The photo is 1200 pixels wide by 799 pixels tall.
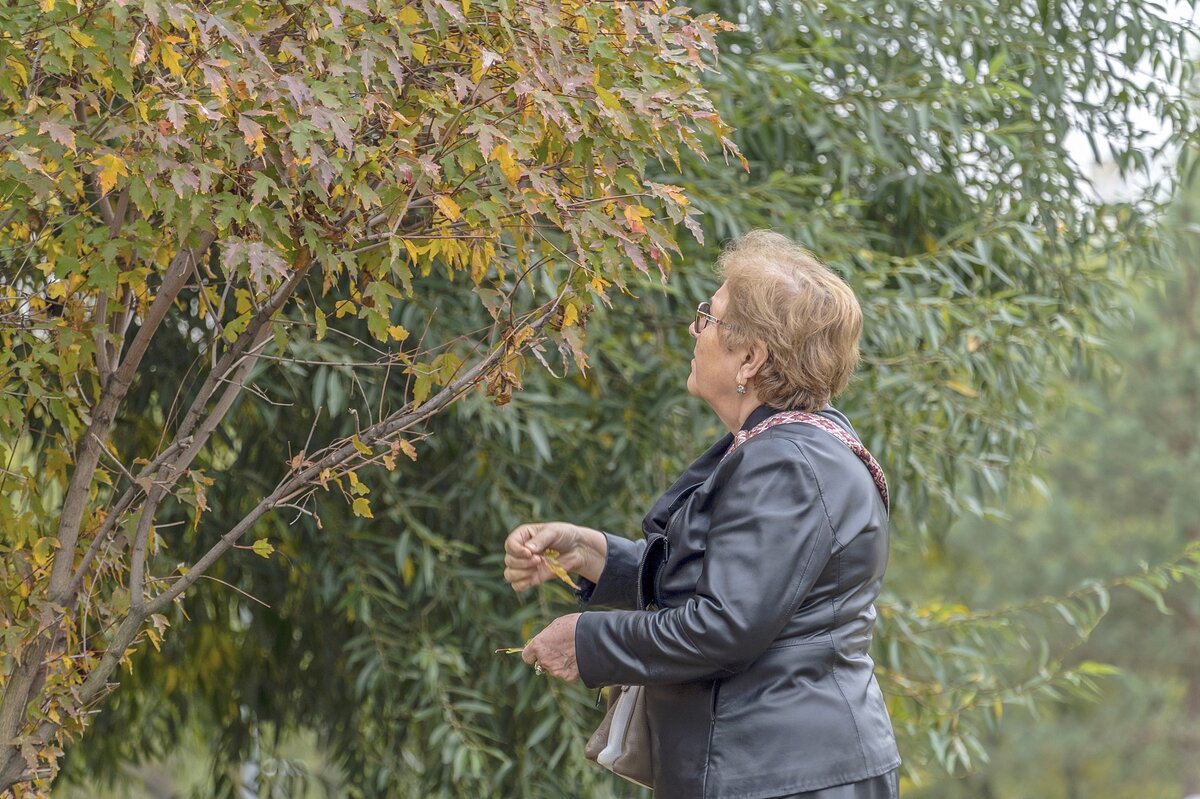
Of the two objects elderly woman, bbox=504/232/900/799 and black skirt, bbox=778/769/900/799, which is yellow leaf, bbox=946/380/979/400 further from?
black skirt, bbox=778/769/900/799

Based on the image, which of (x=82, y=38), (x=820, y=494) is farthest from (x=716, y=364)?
(x=82, y=38)

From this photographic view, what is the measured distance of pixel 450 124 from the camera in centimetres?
205

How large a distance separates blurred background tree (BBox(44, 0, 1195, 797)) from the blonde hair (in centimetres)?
148

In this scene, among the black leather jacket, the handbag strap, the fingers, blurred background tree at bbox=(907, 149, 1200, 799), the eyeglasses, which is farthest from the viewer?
blurred background tree at bbox=(907, 149, 1200, 799)

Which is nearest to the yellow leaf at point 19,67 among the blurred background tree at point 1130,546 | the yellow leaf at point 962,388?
the yellow leaf at point 962,388

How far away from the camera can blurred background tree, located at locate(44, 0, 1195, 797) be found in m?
3.73

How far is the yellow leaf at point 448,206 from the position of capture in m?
2.01

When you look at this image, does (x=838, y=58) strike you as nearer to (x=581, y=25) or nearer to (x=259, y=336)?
(x=581, y=25)

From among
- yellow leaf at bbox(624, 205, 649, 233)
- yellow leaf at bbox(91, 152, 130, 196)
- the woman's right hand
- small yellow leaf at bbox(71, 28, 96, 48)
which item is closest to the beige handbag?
the woman's right hand

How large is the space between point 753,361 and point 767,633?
44 cm

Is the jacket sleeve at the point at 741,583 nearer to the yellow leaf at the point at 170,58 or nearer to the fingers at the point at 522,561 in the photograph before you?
the fingers at the point at 522,561

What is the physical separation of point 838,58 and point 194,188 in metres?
2.46

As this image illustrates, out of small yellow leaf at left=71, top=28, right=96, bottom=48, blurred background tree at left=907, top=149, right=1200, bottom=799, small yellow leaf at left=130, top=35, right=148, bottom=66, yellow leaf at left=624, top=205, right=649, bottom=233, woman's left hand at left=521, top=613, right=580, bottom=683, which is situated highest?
small yellow leaf at left=130, top=35, right=148, bottom=66

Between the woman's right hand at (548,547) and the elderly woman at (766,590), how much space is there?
0.22 metres
